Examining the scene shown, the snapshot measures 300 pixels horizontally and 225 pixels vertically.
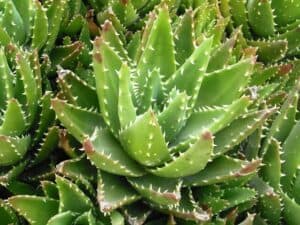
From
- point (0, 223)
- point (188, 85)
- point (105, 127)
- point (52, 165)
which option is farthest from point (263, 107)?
point (0, 223)

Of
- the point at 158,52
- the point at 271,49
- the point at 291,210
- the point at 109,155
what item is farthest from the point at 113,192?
the point at 271,49

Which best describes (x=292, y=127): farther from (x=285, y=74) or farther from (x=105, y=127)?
(x=105, y=127)

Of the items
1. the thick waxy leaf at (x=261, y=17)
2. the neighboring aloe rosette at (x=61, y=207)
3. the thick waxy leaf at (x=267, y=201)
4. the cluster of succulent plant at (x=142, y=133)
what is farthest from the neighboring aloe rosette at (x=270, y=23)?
the neighboring aloe rosette at (x=61, y=207)

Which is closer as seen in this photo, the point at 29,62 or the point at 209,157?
the point at 209,157

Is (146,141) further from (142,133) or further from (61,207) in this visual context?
(61,207)

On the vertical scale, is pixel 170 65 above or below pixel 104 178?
above

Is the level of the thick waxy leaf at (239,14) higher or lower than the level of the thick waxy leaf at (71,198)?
higher

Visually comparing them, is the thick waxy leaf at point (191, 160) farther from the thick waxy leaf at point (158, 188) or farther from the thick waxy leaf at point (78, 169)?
the thick waxy leaf at point (78, 169)

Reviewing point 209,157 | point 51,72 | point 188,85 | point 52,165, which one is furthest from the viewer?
point 51,72
